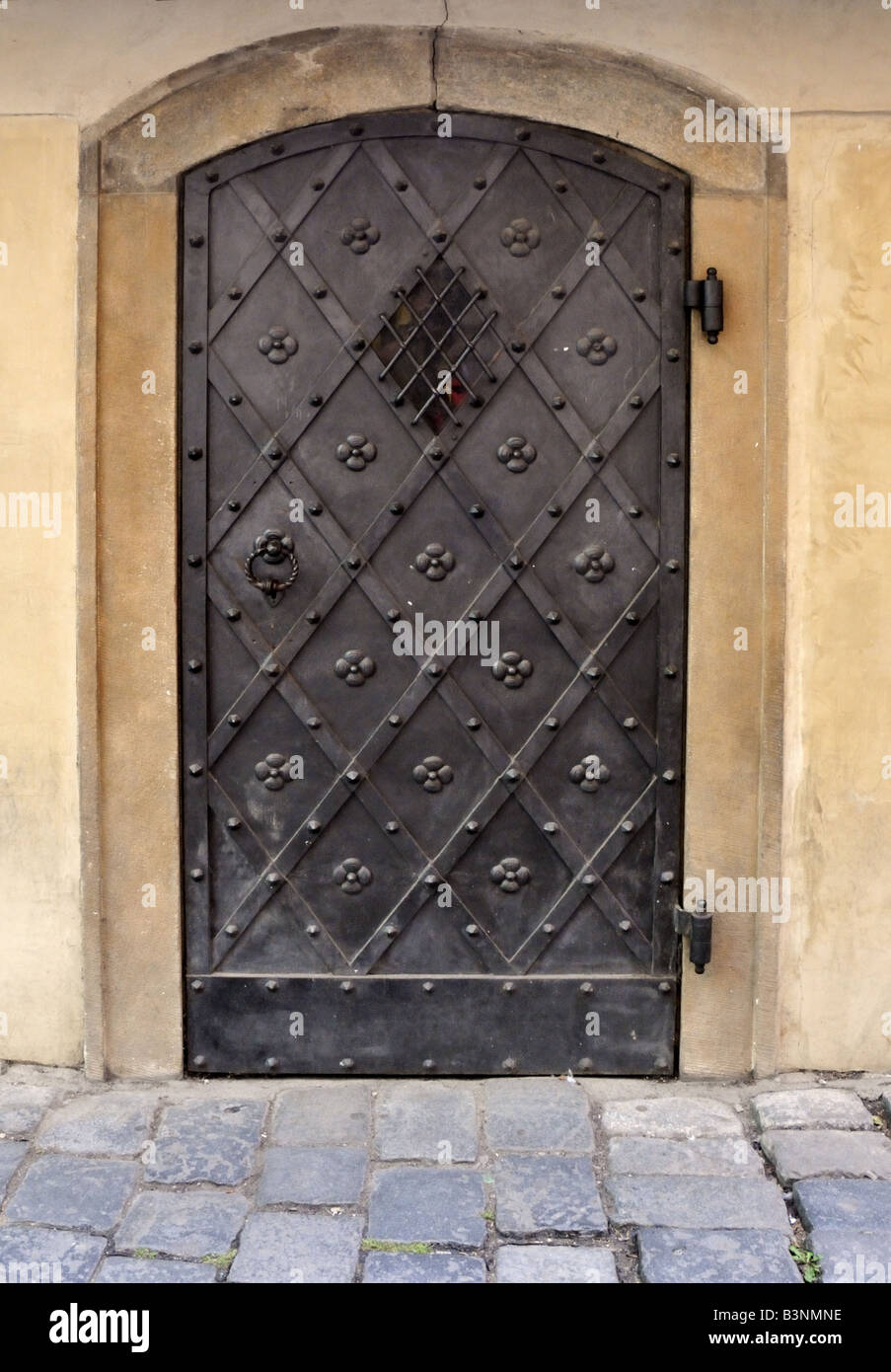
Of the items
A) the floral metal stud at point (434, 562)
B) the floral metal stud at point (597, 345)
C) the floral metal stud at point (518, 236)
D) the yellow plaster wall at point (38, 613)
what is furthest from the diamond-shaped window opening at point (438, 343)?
the yellow plaster wall at point (38, 613)

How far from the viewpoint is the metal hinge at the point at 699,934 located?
390cm

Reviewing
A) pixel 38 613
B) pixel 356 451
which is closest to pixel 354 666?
pixel 356 451

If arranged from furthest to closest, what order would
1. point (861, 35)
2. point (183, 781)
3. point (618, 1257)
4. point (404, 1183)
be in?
point (183, 781), point (861, 35), point (404, 1183), point (618, 1257)

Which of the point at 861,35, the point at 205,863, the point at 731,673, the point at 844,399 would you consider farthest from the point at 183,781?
the point at 861,35

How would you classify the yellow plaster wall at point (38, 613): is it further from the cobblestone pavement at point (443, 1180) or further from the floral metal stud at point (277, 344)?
the floral metal stud at point (277, 344)

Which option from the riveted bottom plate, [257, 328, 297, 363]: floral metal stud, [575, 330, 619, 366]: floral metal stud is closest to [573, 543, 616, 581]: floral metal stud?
[575, 330, 619, 366]: floral metal stud

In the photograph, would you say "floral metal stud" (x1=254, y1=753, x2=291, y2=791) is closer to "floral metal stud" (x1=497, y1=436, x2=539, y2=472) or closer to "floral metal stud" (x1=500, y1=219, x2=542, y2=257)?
"floral metal stud" (x1=497, y1=436, x2=539, y2=472)

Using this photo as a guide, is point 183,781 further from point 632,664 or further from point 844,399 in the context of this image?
point 844,399

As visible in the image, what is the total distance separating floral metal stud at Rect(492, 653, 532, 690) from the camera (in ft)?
12.8

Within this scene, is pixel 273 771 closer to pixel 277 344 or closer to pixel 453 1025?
pixel 453 1025

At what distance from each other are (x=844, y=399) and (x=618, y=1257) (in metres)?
2.30

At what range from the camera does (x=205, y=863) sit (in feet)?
13.1

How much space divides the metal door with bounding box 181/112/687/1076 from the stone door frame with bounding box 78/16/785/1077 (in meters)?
0.07

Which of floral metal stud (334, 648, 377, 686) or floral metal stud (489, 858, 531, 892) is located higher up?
floral metal stud (334, 648, 377, 686)
